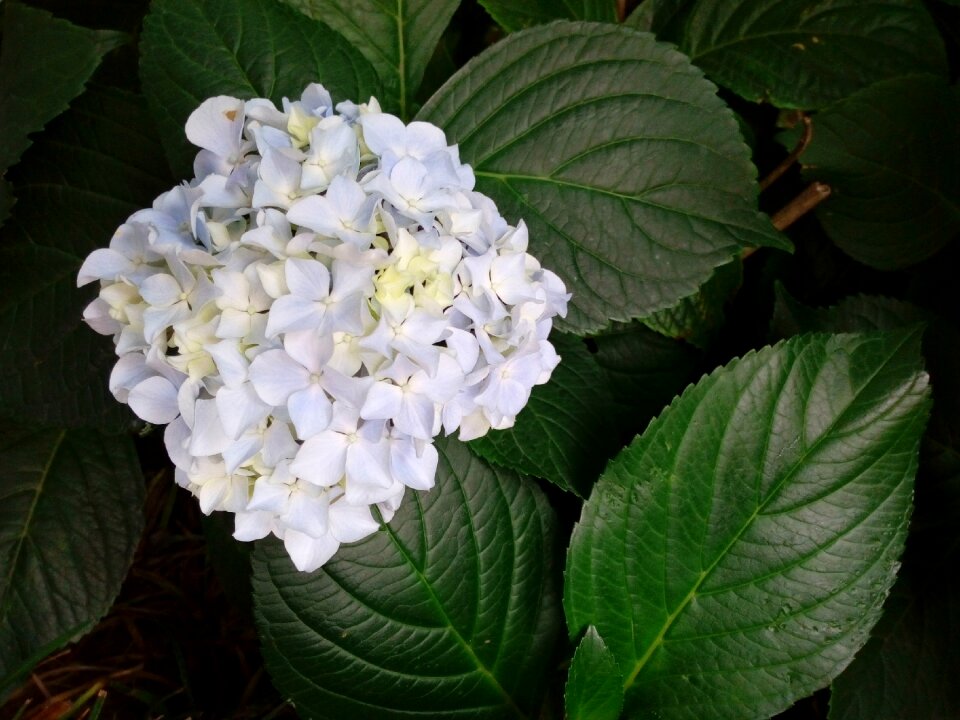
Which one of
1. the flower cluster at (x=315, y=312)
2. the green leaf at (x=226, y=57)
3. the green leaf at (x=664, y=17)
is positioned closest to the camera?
the flower cluster at (x=315, y=312)

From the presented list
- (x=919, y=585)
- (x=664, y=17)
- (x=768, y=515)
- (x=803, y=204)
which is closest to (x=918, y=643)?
(x=919, y=585)

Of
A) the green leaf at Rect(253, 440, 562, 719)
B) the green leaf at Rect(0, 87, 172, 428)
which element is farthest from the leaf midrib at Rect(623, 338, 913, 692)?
the green leaf at Rect(0, 87, 172, 428)

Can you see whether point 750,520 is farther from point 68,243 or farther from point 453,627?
point 68,243

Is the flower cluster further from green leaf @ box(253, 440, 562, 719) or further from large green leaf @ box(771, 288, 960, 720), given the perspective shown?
large green leaf @ box(771, 288, 960, 720)

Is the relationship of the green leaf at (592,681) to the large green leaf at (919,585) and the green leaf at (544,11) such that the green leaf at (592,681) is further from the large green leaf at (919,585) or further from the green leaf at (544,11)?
the green leaf at (544,11)

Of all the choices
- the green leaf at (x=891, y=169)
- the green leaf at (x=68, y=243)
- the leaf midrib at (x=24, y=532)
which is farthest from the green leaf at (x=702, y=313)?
the leaf midrib at (x=24, y=532)

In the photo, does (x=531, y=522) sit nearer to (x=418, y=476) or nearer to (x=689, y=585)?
(x=689, y=585)
